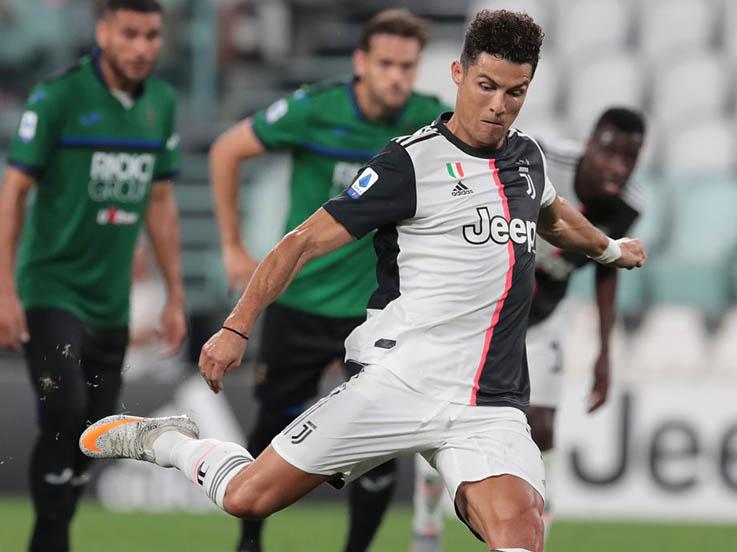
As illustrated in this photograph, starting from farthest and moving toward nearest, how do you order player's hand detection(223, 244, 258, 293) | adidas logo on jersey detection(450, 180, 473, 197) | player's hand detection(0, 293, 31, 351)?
player's hand detection(223, 244, 258, 293) < player's hand detection(0, 293, 31, 351) < adidas logo on jersey detection(450, 180, 473, 197)

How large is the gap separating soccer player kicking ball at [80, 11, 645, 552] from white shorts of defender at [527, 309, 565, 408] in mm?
1735

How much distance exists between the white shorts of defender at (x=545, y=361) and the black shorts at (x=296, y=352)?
2.54ft

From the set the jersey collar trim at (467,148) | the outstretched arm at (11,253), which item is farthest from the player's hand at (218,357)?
the outstretched arm at (11,253)

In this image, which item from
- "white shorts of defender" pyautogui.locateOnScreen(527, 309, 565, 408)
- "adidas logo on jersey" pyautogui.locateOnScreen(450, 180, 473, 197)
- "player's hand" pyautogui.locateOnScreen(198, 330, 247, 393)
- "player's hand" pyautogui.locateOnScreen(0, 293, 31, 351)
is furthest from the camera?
"white shorts of defender" pyautogui.locateOnScreen(527, 309, 565, 408)

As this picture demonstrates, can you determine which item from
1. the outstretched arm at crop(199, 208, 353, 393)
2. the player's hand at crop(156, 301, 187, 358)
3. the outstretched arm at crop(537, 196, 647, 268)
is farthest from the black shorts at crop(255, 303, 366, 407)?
the outstretched arm at crop(199, 208, 353, 393)

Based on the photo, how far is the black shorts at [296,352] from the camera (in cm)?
668

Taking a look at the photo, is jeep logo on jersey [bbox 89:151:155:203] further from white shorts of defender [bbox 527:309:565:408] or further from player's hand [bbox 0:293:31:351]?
white shorts of defender [bbox 527:309:565:408]

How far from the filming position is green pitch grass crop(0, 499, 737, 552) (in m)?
7.95

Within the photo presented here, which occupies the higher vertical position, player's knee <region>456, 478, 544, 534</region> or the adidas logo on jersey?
the adidas logo on jersey

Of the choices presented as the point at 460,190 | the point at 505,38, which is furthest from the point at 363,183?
the point at 505,38

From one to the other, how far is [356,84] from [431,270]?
7.34ft

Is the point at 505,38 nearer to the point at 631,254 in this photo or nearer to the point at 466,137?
the point at 466,137

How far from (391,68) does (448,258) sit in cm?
207

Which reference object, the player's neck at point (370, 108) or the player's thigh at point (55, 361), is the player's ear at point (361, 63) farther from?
the player's thigh at point (55, 361)
